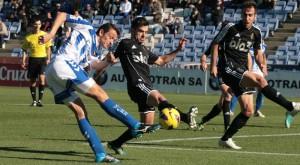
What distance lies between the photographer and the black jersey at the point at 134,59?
13742 mm

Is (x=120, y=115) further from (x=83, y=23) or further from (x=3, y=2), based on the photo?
(x=3, y=2)

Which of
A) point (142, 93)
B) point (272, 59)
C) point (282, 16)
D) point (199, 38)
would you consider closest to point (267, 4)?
point (282, 16)

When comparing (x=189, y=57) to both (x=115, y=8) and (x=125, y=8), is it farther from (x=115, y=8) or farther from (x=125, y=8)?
(x=115, y=8)

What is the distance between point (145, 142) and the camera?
14.6m

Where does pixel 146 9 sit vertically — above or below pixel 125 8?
above

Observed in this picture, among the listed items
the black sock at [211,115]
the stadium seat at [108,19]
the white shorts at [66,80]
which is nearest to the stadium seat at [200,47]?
the stadium seat at [108,19]

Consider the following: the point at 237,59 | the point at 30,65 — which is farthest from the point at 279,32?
the point at 237,59

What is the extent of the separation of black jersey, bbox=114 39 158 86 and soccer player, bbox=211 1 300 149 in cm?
108

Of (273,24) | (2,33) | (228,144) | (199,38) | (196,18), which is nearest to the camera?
(228,144)

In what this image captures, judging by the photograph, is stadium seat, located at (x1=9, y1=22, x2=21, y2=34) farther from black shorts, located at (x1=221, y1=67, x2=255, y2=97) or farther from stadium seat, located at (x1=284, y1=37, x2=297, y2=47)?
black shorts, located at (x1=221, y1=67, x2=255, y2=97)

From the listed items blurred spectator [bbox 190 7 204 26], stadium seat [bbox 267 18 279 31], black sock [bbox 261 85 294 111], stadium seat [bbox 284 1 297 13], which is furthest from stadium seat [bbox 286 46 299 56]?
black sock [bbox 261 85 294 111]

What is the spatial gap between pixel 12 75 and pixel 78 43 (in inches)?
1113

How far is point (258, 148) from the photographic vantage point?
13.8 metres

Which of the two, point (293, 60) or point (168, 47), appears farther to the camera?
point (168, 47)
